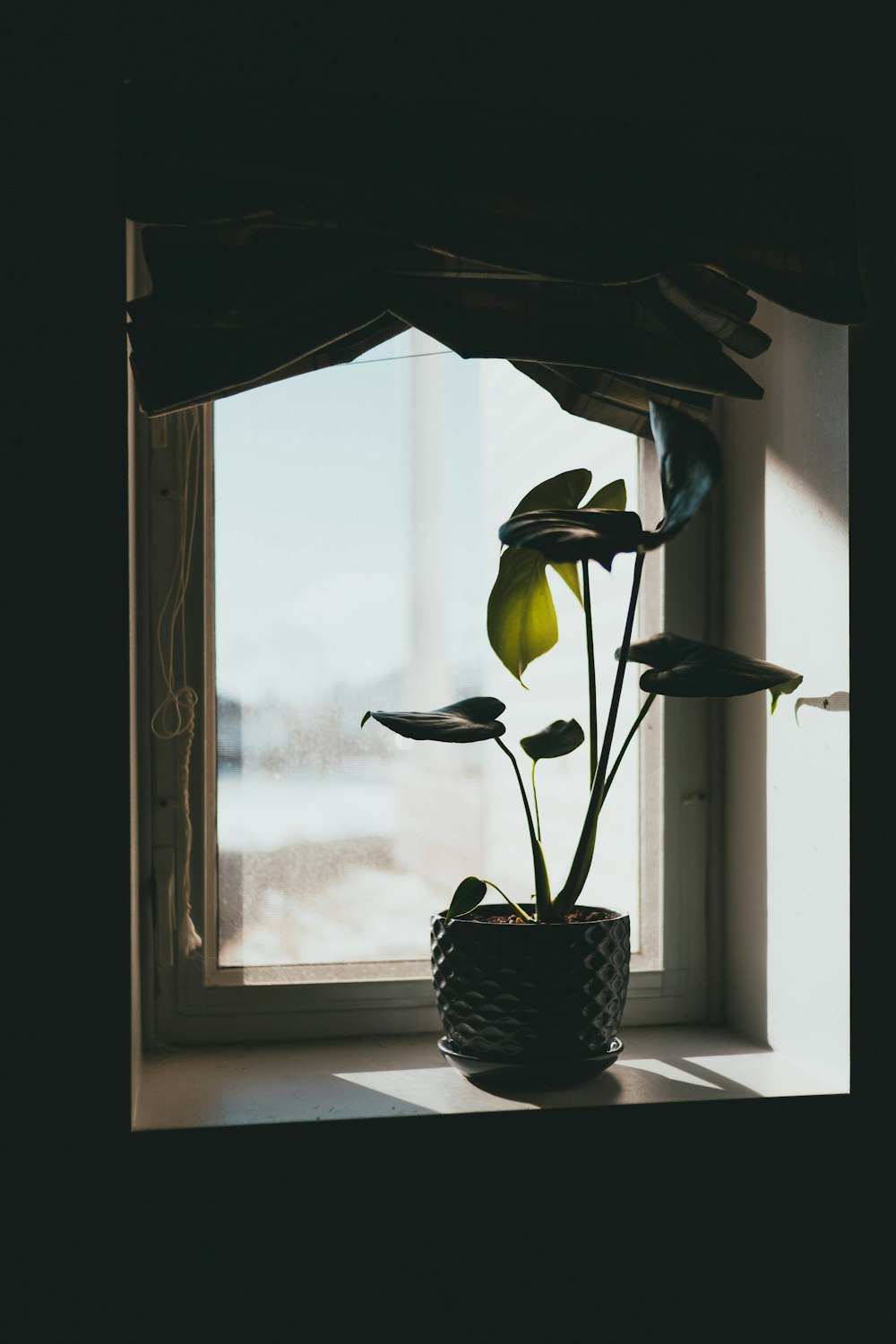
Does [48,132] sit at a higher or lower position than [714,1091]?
higher

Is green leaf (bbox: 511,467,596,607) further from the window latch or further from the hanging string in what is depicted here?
the window latch

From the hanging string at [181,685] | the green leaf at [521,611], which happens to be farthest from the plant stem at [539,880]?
the hanging string at [181,685]

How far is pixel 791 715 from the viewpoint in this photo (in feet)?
4.49

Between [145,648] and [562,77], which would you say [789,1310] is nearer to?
[145,648]

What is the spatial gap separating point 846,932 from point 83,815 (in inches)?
33.7

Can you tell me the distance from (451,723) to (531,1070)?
406mm

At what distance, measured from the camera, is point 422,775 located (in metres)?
1.46

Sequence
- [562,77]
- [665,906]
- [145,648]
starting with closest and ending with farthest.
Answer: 1. [562,77]
2. [145,648]
3. [665,906]

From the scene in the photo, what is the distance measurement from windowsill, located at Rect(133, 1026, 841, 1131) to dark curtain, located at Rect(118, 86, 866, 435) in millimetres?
758

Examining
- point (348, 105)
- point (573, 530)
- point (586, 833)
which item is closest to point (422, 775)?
point (586, 833)

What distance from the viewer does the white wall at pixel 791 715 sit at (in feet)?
4.20

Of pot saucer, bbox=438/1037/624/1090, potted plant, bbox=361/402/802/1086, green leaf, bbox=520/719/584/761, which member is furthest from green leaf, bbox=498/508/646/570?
pot saucer, bbox=438/1037/624/1090

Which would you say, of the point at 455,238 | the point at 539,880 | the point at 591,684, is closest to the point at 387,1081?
the point at 539,880

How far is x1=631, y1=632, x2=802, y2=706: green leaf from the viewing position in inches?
45.1
